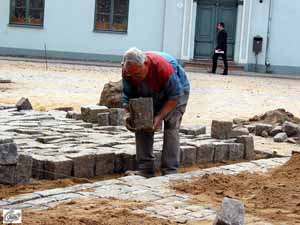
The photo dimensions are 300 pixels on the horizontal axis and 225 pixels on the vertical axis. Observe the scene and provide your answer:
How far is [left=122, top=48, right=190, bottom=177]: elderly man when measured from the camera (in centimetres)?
761

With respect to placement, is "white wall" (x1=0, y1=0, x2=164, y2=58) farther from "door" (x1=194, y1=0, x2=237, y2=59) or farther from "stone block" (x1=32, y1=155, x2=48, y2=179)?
"stone block" (x1=32, y1=155, x2=48, y2=179)

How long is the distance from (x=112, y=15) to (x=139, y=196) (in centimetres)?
2763

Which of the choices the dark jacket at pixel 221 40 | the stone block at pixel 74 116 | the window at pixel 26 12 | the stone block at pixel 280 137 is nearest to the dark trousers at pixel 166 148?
the stone block at pixel 74 116

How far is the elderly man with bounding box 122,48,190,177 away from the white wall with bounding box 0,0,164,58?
25443 mm

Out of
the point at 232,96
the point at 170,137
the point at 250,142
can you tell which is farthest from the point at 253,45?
the point at 170,137

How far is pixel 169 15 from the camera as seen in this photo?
33.3 meters

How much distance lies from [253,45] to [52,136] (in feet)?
78.5

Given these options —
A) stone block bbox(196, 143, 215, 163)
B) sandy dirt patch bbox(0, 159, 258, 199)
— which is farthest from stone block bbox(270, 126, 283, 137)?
sandy dirt patch bbox(0, 159, 258, 199)

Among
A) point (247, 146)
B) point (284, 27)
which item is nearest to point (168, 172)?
point (247, 146)

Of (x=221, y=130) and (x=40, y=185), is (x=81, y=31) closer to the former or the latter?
(x=221, y=130)

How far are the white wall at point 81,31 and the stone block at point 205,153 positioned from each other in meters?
24.1

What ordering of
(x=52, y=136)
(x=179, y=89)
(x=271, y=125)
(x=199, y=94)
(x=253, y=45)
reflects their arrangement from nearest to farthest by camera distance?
(x=179, y=89) < (x=52, y=136) < (x=271, y=125) < (x=199, y=94) < (x=253, y=45)

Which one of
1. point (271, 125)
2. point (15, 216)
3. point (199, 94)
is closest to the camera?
point (15, 216)

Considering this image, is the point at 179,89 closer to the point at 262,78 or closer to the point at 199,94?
the point at 199,94
